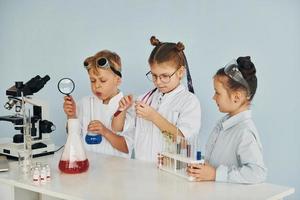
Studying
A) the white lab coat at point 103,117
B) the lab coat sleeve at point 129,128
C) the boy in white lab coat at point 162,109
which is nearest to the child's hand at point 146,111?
the boy in white lab coat at point 162,109

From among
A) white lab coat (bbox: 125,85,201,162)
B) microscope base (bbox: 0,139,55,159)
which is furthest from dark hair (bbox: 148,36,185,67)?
microscope base (bbox: 0,139,55,159)

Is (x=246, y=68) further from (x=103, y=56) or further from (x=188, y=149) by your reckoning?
(x=103, y=56)

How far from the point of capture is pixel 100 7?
9.73 feet

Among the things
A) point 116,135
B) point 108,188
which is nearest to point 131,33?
point 116,135

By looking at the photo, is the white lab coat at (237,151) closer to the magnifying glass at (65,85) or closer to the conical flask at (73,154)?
the conical flask at (73,154)

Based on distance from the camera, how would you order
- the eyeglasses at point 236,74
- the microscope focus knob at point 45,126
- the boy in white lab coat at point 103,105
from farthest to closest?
the boy in white lab coat at point 103,105 → the microscope focus knob at point 45,126 → the eyeglasses at point 236,74

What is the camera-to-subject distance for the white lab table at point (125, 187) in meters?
1.47

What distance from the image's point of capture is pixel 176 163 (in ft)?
5.64

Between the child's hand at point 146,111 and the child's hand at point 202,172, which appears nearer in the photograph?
the child's hand at point 202,172

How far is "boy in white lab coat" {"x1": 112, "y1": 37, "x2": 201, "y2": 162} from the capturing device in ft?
6.64

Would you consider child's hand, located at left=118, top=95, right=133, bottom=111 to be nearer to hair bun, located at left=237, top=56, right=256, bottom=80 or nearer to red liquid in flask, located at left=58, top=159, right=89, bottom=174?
red liquid in flask, located at left=58, top=159, right=89, bottom=174

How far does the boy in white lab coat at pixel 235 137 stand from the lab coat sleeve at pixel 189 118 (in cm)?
21

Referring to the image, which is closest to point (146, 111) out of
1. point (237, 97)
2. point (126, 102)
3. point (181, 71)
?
point (126, 102)

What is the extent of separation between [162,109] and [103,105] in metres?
0.38
